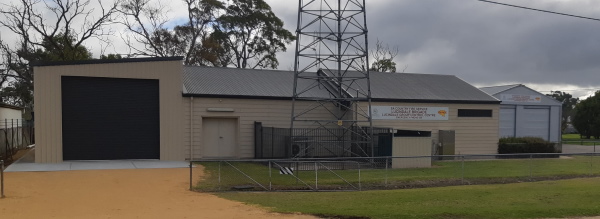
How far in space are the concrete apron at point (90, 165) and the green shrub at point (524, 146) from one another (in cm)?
2010

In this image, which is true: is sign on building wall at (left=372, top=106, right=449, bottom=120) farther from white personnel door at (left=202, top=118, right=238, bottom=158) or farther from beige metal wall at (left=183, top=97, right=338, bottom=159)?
white personnel door at (left=202, top=118, right=238, bottom=158)

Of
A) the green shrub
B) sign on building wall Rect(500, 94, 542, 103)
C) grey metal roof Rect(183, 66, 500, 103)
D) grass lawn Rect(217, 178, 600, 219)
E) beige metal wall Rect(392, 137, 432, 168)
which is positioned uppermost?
grey metal roof Rect(183, 66, 500, 103)

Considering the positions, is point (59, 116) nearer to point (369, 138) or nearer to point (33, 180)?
point (33, 180)

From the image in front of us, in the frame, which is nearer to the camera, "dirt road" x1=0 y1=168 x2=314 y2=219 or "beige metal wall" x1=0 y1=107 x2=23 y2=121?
"dirt road" x1=0 y1=168 x2=314 y2=219

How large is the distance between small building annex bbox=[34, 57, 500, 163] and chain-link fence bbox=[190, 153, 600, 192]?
9.40ft

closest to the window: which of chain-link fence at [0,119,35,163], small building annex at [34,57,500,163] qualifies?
small building annex at [34,57,500,163]

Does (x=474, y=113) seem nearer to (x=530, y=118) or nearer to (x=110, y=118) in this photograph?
(x=530, y=118)

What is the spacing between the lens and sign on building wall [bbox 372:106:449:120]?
94.2ft

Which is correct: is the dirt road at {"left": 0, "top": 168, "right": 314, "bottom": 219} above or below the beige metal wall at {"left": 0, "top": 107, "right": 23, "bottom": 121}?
below

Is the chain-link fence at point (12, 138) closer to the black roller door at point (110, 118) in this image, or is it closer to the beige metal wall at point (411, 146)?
the black roller door at point (110, 118)

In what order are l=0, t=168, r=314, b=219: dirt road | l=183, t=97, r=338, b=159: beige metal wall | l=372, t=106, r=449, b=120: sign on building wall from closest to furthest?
1. l=0, t=168, r=314, b=219: dirt road
2. l=183, t=97, r=338, b=159: beige metal wall
3. l=372, t=106, r=449, b=120: sign on building wall

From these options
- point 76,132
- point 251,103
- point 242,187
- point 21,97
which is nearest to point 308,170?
point 242,187

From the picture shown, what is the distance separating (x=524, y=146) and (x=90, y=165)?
2510 centimetres

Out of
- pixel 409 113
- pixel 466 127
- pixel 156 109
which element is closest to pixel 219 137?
pixel 156 109
